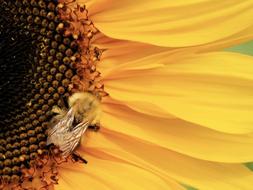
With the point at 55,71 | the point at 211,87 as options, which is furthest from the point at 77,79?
the point at 211,87

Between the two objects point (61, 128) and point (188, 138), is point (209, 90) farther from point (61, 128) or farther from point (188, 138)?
point (61, 128)

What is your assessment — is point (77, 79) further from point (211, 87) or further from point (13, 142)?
point (211, 87)

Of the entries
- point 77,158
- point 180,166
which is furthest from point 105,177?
point 180,166

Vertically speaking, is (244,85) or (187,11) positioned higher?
(187,11)

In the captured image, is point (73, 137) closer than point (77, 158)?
Yes

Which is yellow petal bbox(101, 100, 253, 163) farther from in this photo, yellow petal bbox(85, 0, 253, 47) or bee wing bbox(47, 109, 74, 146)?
yellow petal bbox(85, 0, 253, 47)

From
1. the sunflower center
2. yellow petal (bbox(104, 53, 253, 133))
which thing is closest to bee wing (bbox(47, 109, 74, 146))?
the sunflower center
